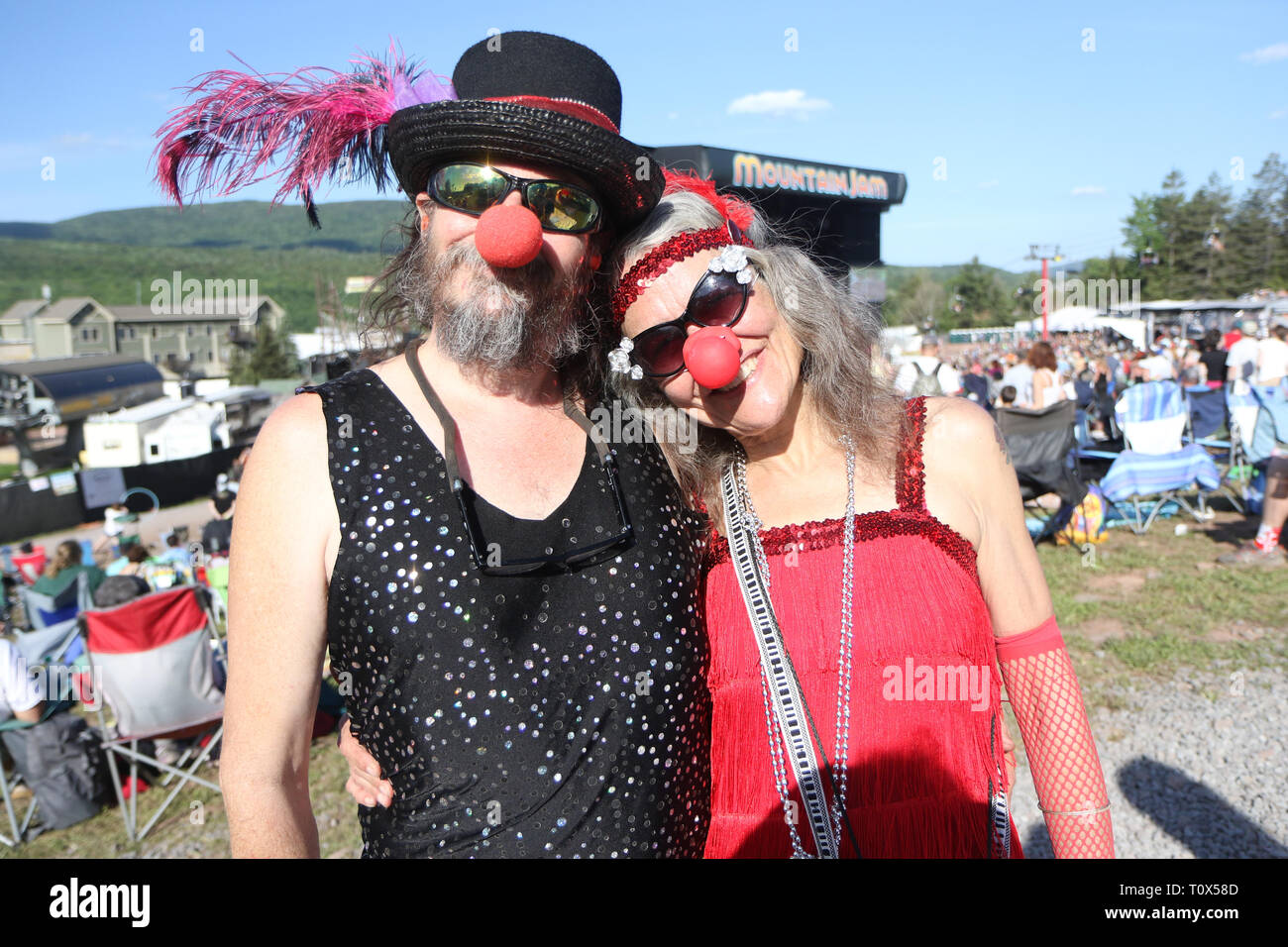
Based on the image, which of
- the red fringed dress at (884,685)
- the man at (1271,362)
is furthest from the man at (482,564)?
the man at (1271,362)

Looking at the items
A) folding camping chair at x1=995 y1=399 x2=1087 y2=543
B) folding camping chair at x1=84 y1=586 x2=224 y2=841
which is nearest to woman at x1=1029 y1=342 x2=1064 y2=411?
folding camping chair at x1=995 y1=399 x2=1087 y2=543

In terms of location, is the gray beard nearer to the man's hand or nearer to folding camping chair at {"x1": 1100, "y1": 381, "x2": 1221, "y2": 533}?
the man's hand

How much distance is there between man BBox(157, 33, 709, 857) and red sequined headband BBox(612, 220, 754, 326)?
0.15 meters

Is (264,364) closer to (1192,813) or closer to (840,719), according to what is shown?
(1192,813)

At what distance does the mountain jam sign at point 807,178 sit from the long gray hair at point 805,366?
15.2 feet

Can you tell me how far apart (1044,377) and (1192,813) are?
6.94 meters

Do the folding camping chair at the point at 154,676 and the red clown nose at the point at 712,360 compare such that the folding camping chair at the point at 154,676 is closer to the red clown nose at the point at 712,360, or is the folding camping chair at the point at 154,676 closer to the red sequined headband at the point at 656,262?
the red sequined headband at the point at 656,262

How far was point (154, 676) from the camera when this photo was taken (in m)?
4.56

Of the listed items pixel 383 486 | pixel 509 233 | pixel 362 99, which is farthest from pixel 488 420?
pixel 362 99

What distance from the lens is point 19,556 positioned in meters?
8.69

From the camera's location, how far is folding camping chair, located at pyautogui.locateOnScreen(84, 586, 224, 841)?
4.51 m

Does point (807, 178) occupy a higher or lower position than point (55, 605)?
higher

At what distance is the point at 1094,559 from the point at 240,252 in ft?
420

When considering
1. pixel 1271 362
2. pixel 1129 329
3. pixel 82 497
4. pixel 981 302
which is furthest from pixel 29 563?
pixel 981 302
